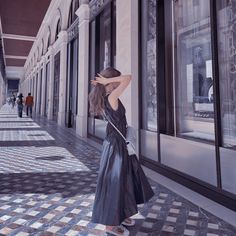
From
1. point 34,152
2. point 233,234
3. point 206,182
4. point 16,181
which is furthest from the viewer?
point 34,152

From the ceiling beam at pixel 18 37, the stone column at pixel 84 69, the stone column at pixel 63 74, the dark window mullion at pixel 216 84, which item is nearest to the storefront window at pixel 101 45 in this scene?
the stone column at pixel 84 69

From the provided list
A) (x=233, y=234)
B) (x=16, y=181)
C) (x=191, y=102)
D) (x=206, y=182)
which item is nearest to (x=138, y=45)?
(x=191, y=102)

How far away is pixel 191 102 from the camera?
408 cm

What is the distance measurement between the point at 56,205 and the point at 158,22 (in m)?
3.64

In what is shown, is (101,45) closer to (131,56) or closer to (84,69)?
(84,69)

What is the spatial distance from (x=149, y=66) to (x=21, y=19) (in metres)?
14.6

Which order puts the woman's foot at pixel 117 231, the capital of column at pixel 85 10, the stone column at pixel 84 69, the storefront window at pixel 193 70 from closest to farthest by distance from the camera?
the woman's foot at pixel 117 231, the storefront window at pixel 193 70, the stone column at pixel 84 69, the capital of column at pixel 85 10

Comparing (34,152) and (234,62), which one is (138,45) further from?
(34,152)

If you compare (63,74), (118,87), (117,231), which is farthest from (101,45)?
(117,231)

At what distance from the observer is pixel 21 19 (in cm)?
1664

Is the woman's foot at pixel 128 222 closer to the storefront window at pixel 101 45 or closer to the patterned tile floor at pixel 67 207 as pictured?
the patterned tile floor at pixel 67 207

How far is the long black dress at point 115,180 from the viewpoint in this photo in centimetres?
206

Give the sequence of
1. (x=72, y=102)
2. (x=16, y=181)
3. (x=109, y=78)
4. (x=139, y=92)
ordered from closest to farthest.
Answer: (x=109, y=78), (x=16, y=181), (x=139, y=92), (x=72, y=102)

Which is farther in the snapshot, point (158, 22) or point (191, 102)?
point (158, 22)
